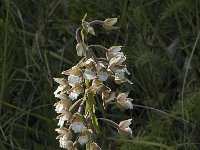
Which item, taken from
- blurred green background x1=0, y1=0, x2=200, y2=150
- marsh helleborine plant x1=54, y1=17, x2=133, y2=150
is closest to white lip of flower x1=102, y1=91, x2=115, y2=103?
marsh helleborine plant x1=54, y1=17, x2=133, y2=150

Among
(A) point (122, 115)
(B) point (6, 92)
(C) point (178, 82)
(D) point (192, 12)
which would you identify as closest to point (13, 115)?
(B) point (6, 92)

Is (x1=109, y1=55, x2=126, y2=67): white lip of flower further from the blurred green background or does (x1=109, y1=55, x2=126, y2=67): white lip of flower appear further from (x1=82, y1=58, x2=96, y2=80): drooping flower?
the blurred green background

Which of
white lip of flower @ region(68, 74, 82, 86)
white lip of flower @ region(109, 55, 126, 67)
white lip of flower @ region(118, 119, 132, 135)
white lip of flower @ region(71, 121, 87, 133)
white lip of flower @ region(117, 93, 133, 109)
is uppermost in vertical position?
white lip of flower @ region(109, 55, 126, 67)

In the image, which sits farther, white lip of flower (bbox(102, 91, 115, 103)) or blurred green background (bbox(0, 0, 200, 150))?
blurred green background (bbox(0, 0, 200, 150))

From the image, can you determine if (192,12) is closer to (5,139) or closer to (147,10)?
(147,10)

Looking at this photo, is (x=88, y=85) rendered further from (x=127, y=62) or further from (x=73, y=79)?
(x=127, y=62)

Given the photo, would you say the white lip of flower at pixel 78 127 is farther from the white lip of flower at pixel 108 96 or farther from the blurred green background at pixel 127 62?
the blurred green background at pixel 127 62
